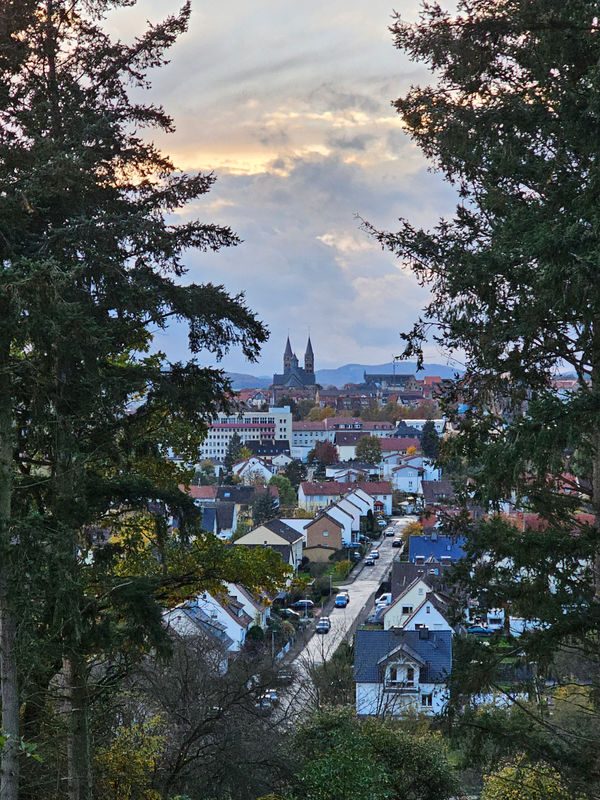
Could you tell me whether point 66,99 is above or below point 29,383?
above

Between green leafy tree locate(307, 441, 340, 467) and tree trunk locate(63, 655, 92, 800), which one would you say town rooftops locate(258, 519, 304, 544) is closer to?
tree trunk locate(63, 655, 92, 800)

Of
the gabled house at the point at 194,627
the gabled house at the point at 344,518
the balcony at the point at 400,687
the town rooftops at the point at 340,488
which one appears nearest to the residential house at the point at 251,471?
the town rooftops at the point at 340,488

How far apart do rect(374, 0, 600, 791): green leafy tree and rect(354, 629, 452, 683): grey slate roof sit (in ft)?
66.0

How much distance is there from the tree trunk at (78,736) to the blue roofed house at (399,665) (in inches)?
751

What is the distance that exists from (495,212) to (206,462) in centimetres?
9481

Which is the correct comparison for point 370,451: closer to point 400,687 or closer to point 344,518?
point 344,518

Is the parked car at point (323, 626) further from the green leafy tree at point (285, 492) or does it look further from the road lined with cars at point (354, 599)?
the green leafy tree at point (285, 492)

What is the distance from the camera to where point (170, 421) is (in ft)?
32.0

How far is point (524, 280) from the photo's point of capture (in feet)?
25.2

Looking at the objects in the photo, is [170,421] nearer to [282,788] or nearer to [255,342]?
[255,342]

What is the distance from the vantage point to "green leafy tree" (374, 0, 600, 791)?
21.9ft

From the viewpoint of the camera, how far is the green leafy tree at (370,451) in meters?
101

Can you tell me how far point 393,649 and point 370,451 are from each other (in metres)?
74.8

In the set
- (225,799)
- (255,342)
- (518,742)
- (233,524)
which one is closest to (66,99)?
(255,342)
